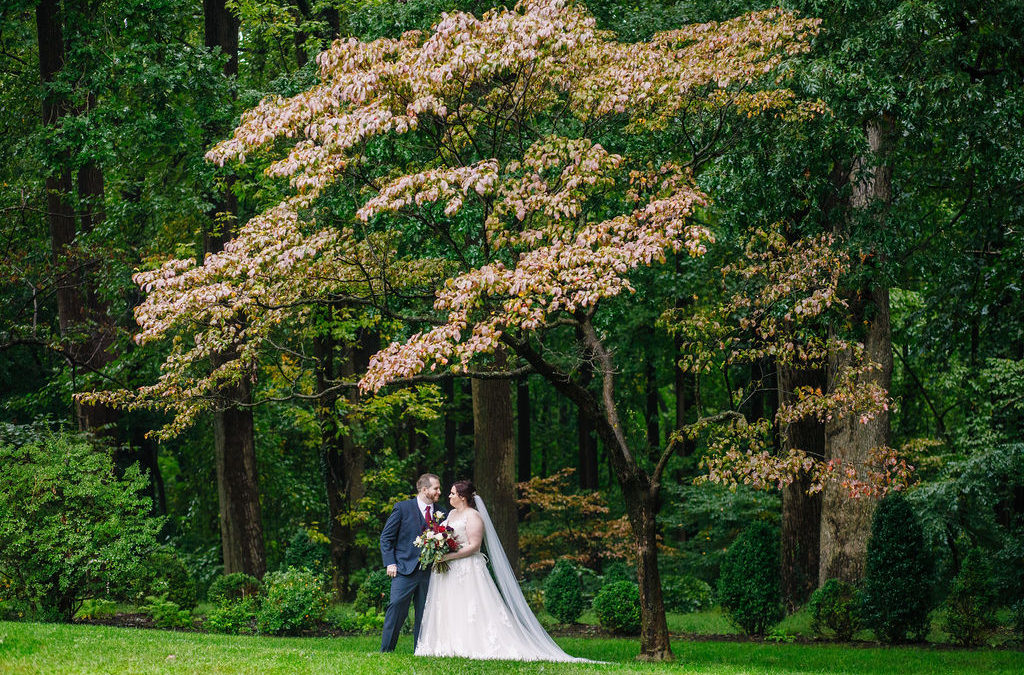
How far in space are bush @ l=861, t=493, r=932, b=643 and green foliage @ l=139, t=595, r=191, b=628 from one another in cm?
992

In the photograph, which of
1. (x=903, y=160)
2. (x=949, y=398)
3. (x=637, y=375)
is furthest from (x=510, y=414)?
(x=949, y=398)

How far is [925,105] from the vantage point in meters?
11.1

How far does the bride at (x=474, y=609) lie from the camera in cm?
1023

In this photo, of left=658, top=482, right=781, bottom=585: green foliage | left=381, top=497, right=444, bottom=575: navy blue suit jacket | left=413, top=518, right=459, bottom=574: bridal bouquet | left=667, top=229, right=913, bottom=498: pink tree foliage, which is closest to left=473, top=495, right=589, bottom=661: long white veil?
left=413, top=518, right=459, bottom=574: bridal bouquet

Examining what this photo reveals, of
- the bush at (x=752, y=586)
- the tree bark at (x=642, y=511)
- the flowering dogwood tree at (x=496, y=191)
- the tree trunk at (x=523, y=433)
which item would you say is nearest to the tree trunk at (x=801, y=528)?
the bush at (x=752, y=586)

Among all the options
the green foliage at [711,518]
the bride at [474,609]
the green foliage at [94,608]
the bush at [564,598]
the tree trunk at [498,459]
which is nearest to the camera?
the bride at [474,609]

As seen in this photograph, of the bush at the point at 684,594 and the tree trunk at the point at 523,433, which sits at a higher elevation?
the tree trunk at the point at 523,433

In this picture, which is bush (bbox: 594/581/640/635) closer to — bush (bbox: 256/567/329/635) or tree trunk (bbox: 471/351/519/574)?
tree trunk (bbox: 471/351/519/574)

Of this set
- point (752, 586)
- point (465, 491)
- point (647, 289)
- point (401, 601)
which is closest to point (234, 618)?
point (401, 601)

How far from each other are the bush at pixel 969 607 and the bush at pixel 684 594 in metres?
4.63

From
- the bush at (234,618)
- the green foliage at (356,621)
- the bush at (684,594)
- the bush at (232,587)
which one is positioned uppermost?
the bush at (232,587)

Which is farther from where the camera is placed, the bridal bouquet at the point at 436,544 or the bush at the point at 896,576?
the bush at the point at 896,576

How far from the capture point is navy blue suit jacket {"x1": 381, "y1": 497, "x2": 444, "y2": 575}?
419 inches

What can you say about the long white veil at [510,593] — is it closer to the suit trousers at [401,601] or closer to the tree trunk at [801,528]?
the suit trousers at [401,601]
